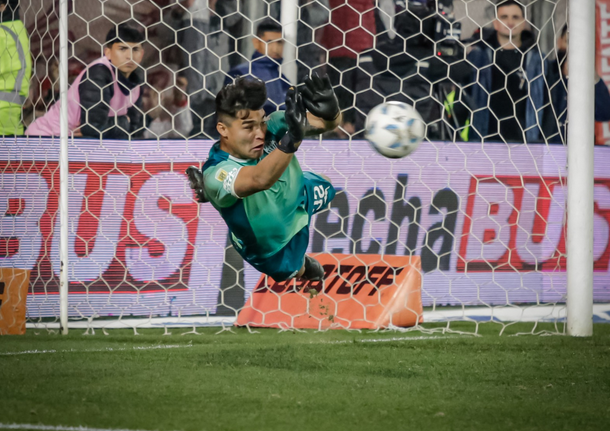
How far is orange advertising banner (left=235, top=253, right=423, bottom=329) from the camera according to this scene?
5.86 metres

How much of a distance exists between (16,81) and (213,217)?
183 cm

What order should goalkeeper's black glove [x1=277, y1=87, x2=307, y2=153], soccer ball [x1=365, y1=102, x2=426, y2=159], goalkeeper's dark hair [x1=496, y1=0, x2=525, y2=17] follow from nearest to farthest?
goalkeeper's black glove [x1=277, y1=87, x2=307, y2=153]
soccer ball [x1=365, y1=102, x2=426, y2=159]
goalkeeper's dark hair [x1=496, y1=0, x2=525, y2=17]

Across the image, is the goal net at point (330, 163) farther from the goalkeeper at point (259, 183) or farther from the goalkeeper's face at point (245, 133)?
the goalkeeper's face at point (245, 133)

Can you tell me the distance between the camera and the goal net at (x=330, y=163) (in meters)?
5.95

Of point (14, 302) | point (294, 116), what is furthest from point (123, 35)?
point (294, 116)

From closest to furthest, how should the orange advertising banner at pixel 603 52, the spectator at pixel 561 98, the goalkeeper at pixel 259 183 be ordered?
the goalkeeper at pixel 259 183 → the spectator at pixel 561 98 → the orange advertising banner at pixel 603 52

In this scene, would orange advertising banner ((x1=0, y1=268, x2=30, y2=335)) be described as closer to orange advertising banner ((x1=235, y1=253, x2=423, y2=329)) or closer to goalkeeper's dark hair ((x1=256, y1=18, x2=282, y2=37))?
orange advertising banner ((x1=235, y1=253, x2=423, y2=329))

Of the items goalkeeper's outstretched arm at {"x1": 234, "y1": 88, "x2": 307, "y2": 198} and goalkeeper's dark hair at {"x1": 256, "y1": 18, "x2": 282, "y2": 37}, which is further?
goalkeeper's dark hair at {"x1": 256, "y1": 18, "x2": 282, "y2": 37}

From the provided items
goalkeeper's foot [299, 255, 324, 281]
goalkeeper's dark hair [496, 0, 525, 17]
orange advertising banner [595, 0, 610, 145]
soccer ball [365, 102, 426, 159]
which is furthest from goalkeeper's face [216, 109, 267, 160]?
orange advertising banner [595, 0, 610, 145]

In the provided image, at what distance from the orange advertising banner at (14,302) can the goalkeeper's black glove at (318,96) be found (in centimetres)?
307

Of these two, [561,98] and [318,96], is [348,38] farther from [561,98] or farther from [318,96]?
[318,96]

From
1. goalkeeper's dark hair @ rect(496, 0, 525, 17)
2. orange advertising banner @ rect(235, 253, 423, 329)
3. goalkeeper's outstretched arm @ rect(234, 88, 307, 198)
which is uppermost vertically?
goalkeeper's dark hair @ rect(496, 0, 525, 17)

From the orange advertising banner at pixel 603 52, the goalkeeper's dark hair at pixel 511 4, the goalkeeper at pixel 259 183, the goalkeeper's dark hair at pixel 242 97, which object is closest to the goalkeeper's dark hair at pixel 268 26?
the goalkeeper's dark hair at pixel 511 4

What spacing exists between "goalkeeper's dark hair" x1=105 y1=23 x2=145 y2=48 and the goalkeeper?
2428 millimetres
